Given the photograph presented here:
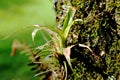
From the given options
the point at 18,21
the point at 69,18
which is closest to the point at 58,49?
the point at 69,18

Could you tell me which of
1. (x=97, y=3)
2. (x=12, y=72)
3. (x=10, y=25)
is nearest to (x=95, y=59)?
(x=97, y=3)

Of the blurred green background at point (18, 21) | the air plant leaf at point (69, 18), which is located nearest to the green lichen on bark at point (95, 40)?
the air plant leaf at point (69, 18)

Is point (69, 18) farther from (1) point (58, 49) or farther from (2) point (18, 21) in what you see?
(2) point (18, 21)

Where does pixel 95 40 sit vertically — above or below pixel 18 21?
above

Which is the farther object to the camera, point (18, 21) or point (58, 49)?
point (18, 21)

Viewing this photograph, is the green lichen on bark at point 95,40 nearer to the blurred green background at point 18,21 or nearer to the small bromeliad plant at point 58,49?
the small bromeliad plant at point 58,49

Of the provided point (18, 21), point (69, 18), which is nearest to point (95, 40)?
point (69, 18)

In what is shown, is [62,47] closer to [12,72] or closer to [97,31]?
[97,31]
